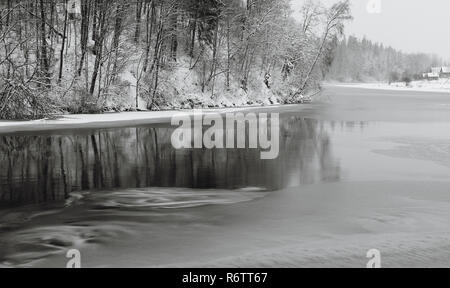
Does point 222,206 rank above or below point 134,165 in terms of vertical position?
below

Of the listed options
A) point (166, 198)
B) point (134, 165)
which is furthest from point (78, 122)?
point (166, 198)

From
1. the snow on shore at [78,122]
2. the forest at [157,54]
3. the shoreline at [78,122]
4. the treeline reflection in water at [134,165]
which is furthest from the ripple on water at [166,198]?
the forest at [157,54]

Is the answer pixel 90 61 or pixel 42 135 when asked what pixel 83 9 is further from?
pixel 42 135

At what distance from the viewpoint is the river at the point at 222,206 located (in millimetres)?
7008

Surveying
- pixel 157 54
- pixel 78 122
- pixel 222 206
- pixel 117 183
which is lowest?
pixel 222 206

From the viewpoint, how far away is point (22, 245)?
7.21m

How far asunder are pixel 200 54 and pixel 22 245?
4052 cm

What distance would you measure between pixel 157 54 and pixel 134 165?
2819cm

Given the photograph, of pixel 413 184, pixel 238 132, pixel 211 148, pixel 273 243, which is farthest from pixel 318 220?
pixel 238 132

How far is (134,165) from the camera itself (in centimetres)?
1445

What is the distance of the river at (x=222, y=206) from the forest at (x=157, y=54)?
1503 centimetres

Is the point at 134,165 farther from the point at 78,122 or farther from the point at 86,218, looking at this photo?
the point at 78,122

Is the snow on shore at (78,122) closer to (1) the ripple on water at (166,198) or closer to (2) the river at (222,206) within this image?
(2) the river at (222,206)

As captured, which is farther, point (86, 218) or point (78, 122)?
point (78, 122)
